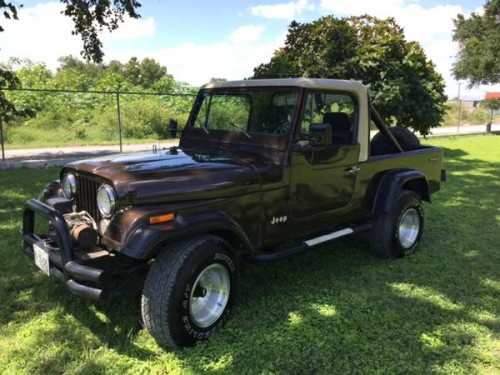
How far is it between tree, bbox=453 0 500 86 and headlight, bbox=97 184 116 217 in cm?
2635

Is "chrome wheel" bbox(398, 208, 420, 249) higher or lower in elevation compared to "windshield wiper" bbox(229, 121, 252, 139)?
lower

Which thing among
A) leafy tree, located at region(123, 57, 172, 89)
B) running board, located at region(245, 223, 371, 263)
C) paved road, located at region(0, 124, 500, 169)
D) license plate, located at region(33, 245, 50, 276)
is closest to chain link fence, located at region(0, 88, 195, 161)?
paved road, located at region(0, 124, 500, 169)

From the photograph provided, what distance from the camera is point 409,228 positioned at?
205 inches

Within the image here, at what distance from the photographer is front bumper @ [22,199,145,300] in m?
2.95

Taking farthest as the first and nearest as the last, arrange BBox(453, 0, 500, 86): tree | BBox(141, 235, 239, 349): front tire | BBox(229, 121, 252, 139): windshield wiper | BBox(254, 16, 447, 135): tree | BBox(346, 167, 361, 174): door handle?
BBox(453, 0, 500, 86): tree < BBox(254, 16, 447, 135): tree < BBox(346, 167, 361, 174): door handle < BBox(229, 121, 252, 139): windshield wiper < BBox(141, 235, 239, 349): front tire

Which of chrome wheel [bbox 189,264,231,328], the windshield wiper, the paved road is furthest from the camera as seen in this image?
the paved road

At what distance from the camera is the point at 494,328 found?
3557mm

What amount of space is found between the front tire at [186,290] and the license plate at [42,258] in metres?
0.78

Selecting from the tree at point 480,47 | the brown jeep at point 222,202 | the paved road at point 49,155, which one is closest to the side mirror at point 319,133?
the brown jeep at point 222,202

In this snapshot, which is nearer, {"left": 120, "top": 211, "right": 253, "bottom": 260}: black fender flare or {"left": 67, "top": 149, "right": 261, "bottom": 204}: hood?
{"left": 120, "top": 211, "right": 253, "bottom": 260}: black fender flare

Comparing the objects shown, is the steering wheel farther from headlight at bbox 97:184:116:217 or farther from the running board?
headlight at bbox 97:184:116:217

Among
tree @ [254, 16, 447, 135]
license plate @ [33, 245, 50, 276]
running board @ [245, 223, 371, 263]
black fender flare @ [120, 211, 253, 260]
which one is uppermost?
tree @ [254, 16, 447, 135]

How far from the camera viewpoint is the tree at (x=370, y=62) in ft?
37.3

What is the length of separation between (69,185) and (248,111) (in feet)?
5.44
